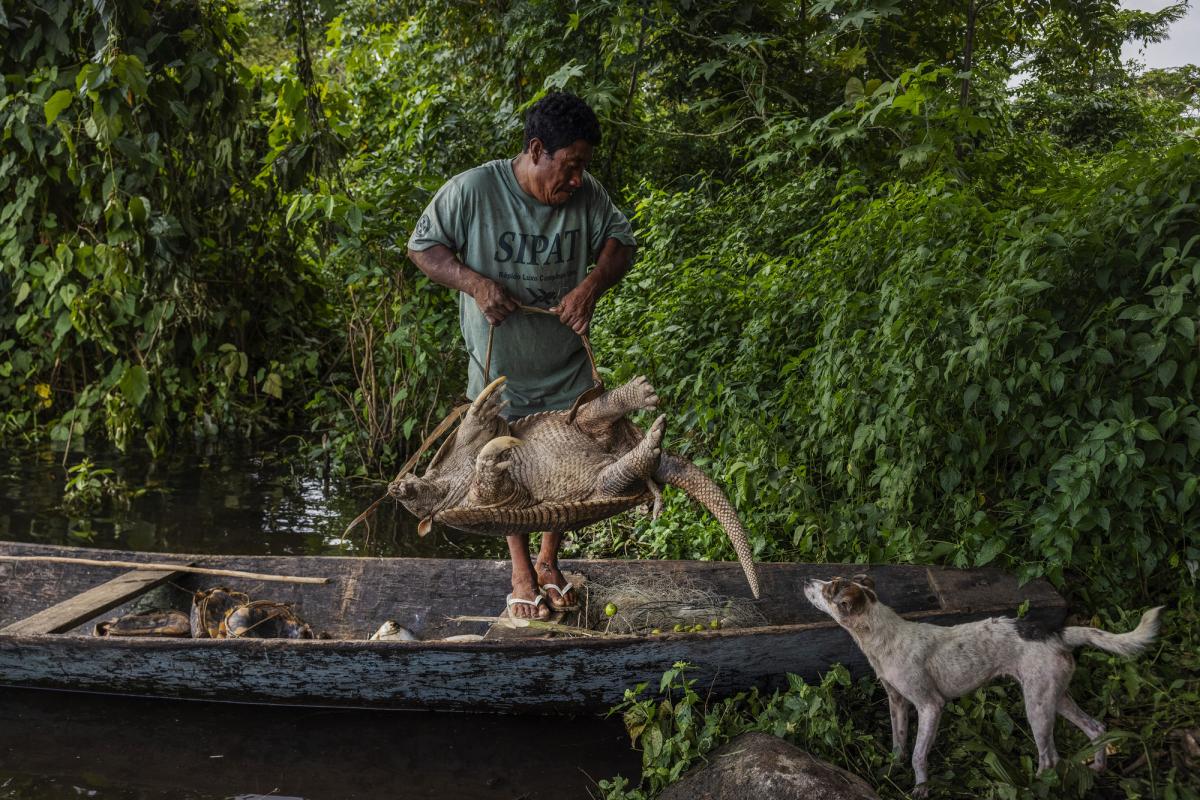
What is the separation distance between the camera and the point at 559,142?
337 centimetres

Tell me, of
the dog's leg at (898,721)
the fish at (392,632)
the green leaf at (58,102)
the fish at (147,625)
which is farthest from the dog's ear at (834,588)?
the green leaf at (58,102)

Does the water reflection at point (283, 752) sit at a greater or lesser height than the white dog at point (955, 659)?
lesser

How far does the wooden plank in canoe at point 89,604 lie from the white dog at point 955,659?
9.26ft

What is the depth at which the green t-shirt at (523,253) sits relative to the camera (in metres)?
3.58

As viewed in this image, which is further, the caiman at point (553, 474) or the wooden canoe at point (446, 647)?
the wooden canoe at point (446, 647)

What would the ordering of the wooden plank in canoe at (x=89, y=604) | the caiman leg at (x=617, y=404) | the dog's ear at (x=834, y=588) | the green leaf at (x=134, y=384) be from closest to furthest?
the dog's ear at (x=834, y=588), the caiman leg at (x=617, y=404), the wooden plank in canoe at (x=89, y=604), the green leaf at (x=134, y=384)

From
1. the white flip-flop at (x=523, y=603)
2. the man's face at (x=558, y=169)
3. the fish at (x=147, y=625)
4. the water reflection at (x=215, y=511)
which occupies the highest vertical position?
the man's face at (x=558, y=169)

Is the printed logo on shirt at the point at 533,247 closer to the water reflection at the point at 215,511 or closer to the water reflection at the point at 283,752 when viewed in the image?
the water reflection at the point at 283,752

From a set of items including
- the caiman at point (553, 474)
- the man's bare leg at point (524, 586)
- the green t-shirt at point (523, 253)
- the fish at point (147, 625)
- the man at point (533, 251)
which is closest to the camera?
the caiman at point (553, 474)

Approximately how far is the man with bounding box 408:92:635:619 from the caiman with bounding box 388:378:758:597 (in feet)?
1.00

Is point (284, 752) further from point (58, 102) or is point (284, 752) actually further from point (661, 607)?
point (58, 102)

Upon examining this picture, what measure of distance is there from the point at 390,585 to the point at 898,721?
230 centimetres

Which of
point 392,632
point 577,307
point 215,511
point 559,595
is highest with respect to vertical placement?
point 577,307

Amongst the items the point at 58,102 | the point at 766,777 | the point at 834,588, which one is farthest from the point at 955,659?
the point at 58,102
